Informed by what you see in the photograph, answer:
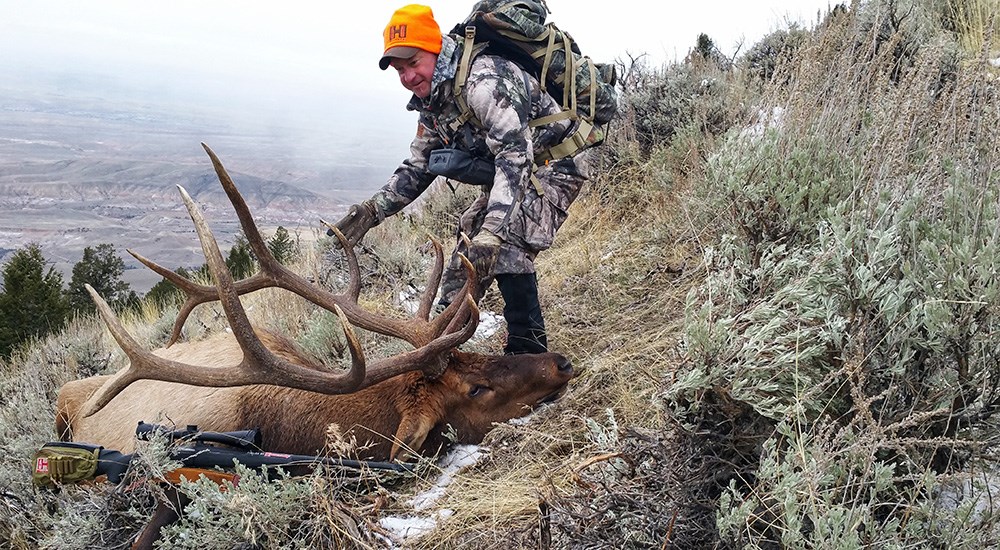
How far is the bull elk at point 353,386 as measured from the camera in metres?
2.97

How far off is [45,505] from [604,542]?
331cm

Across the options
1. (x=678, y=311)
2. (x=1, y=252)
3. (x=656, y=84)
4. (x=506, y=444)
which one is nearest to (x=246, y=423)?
(x=506, y=444)

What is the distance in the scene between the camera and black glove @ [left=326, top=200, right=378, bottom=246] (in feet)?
13.9

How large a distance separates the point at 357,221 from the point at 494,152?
1.15 meters

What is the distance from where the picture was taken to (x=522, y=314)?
403cm

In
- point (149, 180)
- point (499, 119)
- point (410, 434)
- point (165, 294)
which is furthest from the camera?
point (149, 180)

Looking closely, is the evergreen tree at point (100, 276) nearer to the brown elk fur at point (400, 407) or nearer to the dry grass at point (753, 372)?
the dry grass at point (753, 372)

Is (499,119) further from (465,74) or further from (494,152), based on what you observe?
(465,74)

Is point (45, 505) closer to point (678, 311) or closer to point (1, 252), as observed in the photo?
point (678, 311)

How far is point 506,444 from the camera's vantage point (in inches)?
→ 126

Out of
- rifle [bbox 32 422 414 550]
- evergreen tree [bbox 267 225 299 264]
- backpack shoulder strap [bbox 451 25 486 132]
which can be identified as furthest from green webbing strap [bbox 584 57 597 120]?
evergreen tree [bbox 267 225 299 264]

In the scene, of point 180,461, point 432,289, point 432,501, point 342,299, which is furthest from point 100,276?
point 432,501

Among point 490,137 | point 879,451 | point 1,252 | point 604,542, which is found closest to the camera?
point 879,451

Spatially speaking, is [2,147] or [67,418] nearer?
[67,418]
